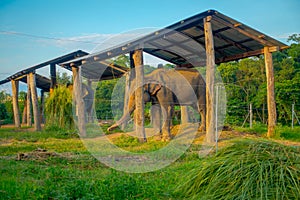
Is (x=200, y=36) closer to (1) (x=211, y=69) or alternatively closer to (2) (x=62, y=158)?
(1) (x=211, y=69)

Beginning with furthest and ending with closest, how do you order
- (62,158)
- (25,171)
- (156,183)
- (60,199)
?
1. (62,158)
2. (25,171)
3. (156,183)
4. (60,199)

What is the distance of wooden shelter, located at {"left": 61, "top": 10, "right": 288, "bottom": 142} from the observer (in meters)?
9.67

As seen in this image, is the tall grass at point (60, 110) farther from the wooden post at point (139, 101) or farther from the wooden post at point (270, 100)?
the wooden post at point (270, 100)

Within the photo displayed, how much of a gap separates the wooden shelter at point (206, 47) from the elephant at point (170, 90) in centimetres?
72

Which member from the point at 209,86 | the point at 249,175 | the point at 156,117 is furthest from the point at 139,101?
the point at 249,175

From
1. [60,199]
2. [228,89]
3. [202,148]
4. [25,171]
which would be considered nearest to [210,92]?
[202,148]

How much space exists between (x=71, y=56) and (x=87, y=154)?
355 inches

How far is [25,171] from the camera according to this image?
19.1ft

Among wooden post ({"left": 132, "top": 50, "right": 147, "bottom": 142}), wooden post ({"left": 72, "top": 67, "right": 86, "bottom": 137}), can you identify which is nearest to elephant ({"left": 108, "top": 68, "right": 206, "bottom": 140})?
wooden post ({"left": 132, "top": 50, "right": 147, "bottom": 142})

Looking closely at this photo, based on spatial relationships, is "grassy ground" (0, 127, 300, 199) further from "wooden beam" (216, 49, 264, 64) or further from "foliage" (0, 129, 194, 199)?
"wooden beam" (216, 49, 264, 64)

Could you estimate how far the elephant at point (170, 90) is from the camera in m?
10.9

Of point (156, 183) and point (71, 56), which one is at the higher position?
point (71, 56)

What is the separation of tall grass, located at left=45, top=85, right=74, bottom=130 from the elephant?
4.16 meters

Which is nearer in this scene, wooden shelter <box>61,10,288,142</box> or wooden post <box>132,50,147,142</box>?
wooden shelter <box>61,10,288,142</box>
